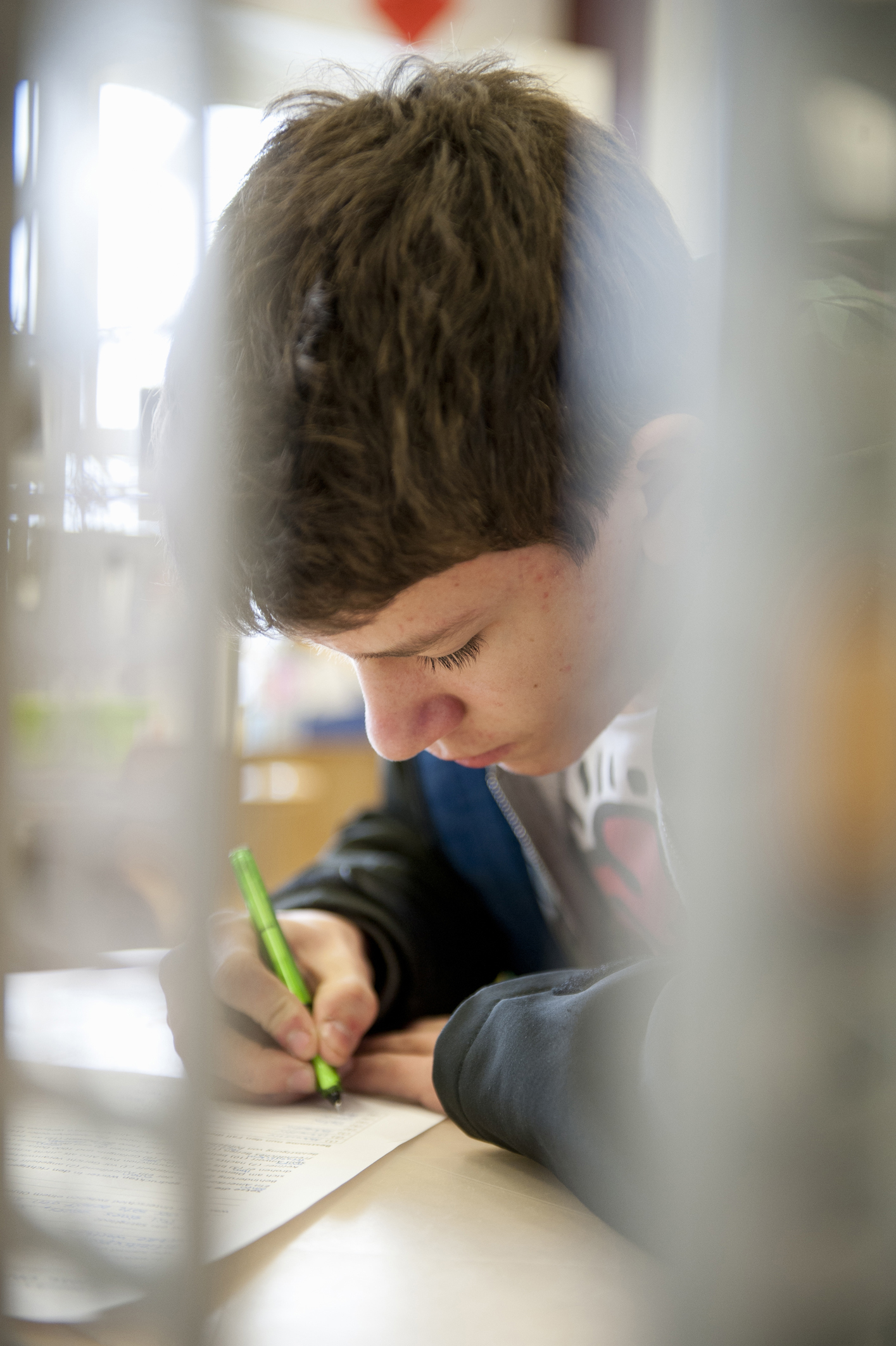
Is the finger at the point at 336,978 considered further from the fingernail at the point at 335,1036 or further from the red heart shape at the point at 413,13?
the red heart shape at the point at 413,13

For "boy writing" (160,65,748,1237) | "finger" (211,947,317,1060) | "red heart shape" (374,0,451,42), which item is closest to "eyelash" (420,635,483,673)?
"boy writing" (160,65,748,1237)

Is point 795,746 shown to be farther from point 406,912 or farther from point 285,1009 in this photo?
point 406,912

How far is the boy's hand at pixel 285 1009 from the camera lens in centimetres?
56

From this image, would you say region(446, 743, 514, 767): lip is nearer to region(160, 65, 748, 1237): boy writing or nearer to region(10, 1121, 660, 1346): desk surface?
region(160, 65, 748, 1237): boy writing

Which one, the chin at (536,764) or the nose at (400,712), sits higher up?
the nose at (400,712)

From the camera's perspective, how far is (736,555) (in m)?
0.23

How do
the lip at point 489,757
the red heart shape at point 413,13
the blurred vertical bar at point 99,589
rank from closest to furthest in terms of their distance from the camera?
the blurred vertical bar at point 99,589 → the lip at point 489,757 → the red heart shape at point 413,13

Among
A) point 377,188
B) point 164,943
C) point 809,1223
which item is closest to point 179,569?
point 164,943

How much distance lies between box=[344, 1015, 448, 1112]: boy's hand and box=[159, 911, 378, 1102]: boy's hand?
1 cm

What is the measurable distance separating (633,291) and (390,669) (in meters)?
0.23

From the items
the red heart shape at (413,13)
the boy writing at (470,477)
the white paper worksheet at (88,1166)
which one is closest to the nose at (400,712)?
the boy writing at (470,477)

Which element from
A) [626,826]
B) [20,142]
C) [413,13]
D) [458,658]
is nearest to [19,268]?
[20,142]

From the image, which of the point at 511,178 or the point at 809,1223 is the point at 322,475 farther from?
the point at 809,1223

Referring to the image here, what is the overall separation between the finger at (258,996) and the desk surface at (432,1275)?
16 cm
